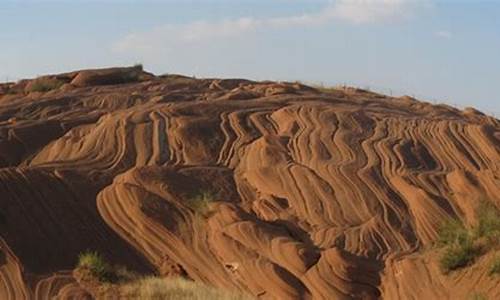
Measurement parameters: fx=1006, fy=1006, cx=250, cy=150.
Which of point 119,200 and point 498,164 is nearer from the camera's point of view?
point 119,200

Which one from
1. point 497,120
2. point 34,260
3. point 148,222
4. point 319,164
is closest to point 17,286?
point 34,260

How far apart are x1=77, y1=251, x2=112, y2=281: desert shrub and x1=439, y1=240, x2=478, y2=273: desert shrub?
6.57 m

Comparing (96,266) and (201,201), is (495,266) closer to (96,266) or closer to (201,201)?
(201,201)

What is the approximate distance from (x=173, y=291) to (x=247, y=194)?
15.1ft

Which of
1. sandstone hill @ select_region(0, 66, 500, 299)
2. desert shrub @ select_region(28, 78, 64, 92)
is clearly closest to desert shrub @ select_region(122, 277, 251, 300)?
sandstone hill @ select_region(0, 66, 500, 299)

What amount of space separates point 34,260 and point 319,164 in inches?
288

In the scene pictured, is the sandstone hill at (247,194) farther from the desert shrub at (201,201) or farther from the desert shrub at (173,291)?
the desert shrub at (173,291)

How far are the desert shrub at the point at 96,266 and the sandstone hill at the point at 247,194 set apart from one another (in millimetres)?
373

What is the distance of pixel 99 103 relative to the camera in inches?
1176

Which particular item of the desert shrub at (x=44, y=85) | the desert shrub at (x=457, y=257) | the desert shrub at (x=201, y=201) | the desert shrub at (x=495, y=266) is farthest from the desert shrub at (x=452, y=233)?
the desert shrub at (x=44, y=85)

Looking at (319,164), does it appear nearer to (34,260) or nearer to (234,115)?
(234,115)

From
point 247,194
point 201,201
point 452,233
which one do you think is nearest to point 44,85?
point 247,194

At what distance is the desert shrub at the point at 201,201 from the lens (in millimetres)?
22328

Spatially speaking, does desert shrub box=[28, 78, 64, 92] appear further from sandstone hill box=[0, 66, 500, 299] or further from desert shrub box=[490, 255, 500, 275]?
desert shrub box=[490, 255, 500, 275]
